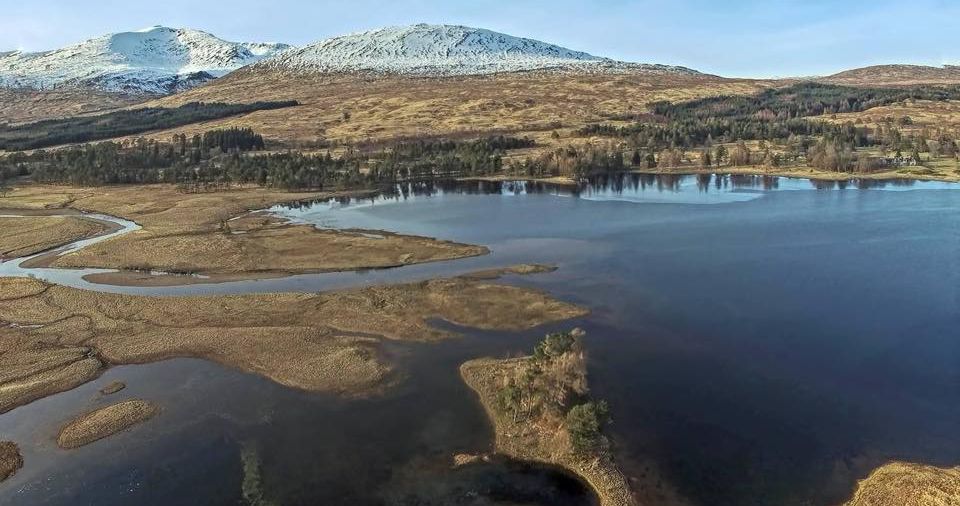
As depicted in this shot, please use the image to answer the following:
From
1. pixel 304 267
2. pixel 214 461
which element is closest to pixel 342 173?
pixel 304 267

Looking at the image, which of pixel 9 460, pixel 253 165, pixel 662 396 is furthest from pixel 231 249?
pixel 253 165

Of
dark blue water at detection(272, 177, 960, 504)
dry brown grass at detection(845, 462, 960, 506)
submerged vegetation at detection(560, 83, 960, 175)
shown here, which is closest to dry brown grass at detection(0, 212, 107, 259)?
dark blue water at detection(272, 177, 960, 504)

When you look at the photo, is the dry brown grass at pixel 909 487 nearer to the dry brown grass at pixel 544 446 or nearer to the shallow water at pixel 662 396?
the shallow water at pixel 662 396

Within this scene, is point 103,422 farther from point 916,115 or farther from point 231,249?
point 916,115

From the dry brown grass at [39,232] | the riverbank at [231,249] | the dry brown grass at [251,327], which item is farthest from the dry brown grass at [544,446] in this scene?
the dry brown grass at [39,232]

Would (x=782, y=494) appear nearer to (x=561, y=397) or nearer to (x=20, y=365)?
(x=561, y=397)
